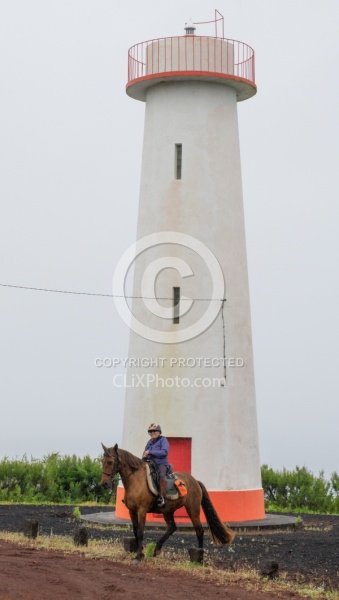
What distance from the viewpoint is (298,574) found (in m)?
16.4

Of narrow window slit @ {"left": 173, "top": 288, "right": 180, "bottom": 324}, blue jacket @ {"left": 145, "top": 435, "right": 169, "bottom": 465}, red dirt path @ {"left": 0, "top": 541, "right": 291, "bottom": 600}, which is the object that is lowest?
red dirt path @ {"left": 0, "top": 541, "right": 291, "bottom": 600}

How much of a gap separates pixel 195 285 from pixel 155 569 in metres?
9.19

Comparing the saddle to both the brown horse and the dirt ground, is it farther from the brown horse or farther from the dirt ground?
the dirt ground

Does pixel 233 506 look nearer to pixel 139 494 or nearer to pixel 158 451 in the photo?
pixel 158 451

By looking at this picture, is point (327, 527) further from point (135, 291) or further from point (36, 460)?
point (36, 460)

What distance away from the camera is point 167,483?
59.2ft

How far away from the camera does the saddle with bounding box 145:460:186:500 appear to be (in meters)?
17.9

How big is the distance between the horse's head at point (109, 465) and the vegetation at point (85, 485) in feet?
45.4

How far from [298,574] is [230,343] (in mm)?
9024

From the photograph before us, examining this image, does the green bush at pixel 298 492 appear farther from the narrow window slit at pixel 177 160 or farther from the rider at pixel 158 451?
the rider at pixel 158 451

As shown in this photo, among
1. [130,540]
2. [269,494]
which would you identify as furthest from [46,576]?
[269,494]

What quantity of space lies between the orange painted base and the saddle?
19.8ft

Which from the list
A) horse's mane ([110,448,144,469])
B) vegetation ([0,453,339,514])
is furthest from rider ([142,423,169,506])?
vegetation ([0,453,339,514])

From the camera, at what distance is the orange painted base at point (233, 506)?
24.1m
